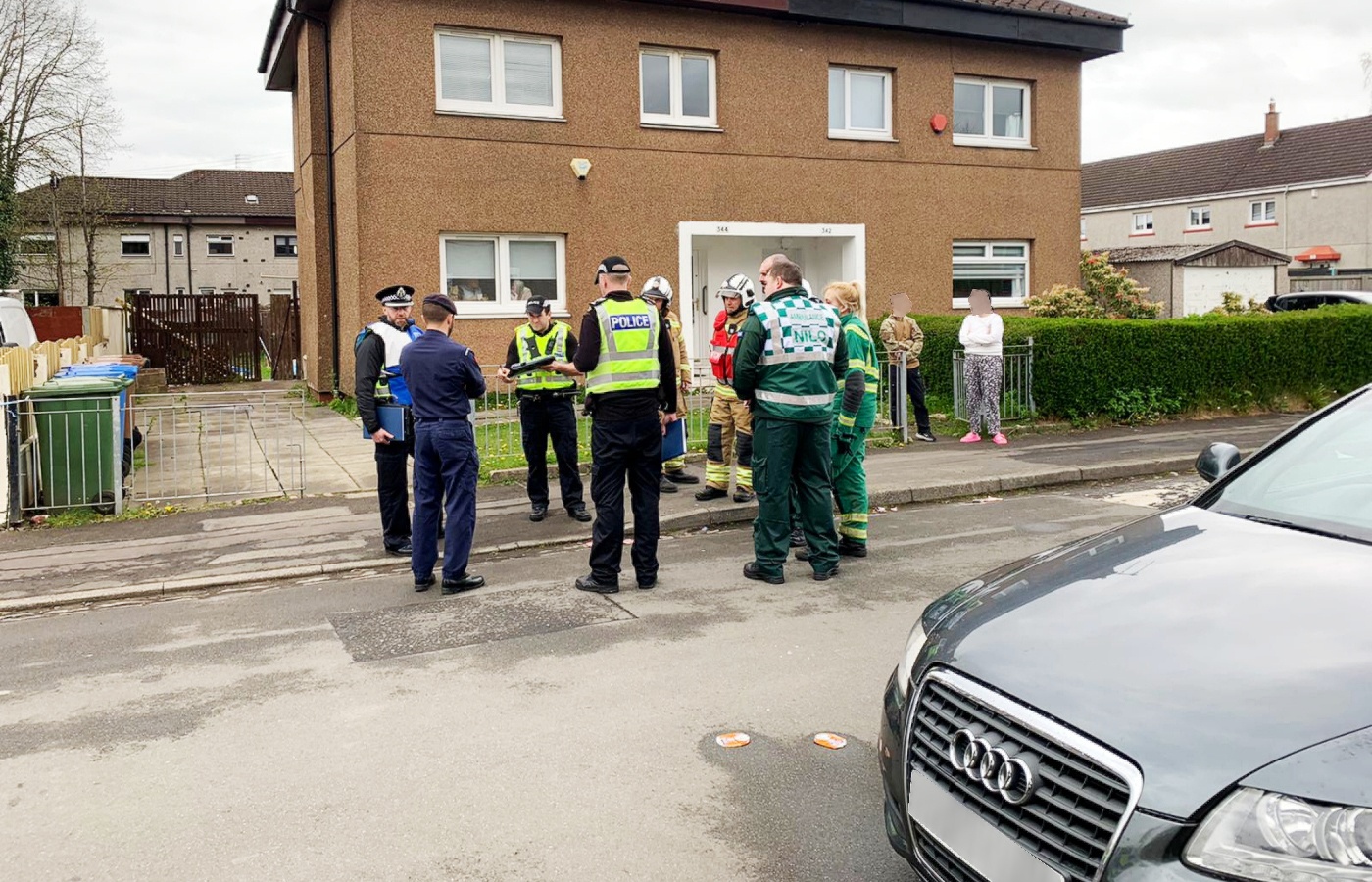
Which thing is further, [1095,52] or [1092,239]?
[1092,239]

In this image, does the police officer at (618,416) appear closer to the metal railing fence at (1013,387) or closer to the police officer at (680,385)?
the police officer at (680,385)

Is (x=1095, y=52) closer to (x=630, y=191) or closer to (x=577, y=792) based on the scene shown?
(x=630, y=191)

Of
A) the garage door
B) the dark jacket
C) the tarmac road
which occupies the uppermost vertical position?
the garage door

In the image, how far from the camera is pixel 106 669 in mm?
5930

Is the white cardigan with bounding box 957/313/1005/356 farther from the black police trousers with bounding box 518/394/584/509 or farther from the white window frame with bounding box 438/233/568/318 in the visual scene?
the white window frame with bounding box 438/233/568/318

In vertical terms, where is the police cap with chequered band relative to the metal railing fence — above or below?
above

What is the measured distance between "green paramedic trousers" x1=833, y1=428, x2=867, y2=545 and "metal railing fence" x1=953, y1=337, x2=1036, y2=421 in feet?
22.7

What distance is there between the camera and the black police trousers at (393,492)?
27.7 ft

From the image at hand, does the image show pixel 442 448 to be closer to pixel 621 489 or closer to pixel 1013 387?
pixel 621 489

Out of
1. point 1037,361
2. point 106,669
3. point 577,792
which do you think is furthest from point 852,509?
point 1037,361

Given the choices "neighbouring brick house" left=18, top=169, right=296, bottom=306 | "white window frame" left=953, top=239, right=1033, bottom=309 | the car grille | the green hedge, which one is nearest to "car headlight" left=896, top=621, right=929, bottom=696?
the car grille

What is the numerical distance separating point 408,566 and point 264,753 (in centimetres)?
373

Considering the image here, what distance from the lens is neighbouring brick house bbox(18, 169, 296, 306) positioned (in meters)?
50.6

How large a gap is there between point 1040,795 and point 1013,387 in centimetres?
1264
